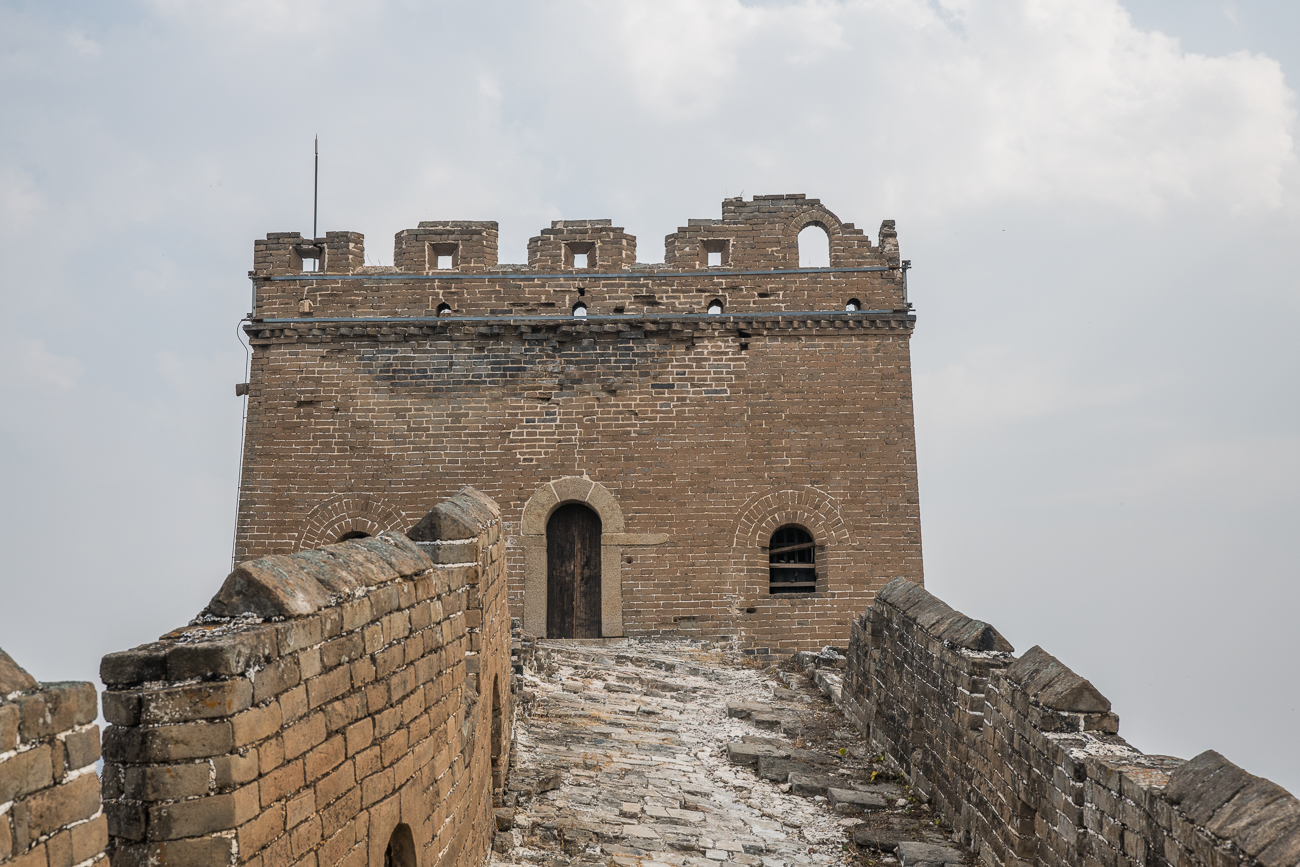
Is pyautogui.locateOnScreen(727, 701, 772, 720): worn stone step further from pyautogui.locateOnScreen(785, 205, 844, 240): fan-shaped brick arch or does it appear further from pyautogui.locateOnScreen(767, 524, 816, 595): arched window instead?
pyautogui.locateOnScreen(785, 205, 844, 240): fan-shaped brick arch

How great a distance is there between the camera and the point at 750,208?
52.0 feet

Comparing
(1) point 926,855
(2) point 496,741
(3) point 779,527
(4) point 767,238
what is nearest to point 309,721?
(2) point 496,741

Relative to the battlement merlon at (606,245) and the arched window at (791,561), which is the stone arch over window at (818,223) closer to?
the battlement merlon at (606,245)

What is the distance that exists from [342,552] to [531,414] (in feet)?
35.3

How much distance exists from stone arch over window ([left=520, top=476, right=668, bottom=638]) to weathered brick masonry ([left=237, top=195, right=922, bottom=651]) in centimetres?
3

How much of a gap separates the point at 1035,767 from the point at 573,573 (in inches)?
371

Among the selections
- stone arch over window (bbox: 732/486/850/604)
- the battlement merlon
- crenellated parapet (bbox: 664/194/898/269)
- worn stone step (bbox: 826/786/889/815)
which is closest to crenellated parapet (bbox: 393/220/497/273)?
the battlement merlon

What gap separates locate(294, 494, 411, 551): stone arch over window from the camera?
49.0 feet

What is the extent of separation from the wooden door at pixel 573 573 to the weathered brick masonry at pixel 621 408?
20cm

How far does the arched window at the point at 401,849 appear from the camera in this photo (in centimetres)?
475

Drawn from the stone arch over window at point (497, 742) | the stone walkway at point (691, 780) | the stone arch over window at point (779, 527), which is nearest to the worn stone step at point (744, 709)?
the stone walkway at point (691, 780)

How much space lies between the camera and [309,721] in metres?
3.70

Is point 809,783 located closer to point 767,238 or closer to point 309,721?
point 309,721

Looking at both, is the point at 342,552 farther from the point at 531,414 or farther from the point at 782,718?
the point at 531,414
